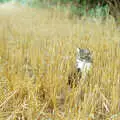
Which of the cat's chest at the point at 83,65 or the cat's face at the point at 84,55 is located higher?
the cat's face at the point at 84,55

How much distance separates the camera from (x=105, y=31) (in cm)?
238

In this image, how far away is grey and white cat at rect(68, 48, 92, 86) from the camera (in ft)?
4.98

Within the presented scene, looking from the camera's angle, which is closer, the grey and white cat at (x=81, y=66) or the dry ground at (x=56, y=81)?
the dry ground at (x=56, y=81)

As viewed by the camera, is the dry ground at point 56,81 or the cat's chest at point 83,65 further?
the cat's chest at point 83,65

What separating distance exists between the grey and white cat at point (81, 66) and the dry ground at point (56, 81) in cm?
4

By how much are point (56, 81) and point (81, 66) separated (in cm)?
26

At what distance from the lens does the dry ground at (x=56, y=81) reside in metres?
1.24

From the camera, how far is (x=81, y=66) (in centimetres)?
161

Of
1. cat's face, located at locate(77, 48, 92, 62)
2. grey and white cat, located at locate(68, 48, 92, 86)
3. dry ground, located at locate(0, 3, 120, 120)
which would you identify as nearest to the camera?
dry ground, located at locate(0, 3, 120, 120)

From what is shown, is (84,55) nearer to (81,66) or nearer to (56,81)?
(81,66)

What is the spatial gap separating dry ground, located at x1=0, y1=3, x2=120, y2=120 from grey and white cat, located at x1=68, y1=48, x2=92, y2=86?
0.04m

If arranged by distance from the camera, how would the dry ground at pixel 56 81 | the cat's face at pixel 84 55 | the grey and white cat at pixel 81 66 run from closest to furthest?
1. the dry ground at pixel 56 81
2. the grey and white cat at pixel 81 66
3. the cat's face at pixel 84 55

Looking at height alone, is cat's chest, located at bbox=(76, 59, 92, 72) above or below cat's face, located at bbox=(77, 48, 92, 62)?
below

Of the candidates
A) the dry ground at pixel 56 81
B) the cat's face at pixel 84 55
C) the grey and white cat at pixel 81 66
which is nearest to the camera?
the dry ground at pixel 56 81
